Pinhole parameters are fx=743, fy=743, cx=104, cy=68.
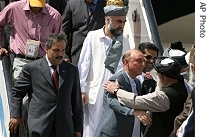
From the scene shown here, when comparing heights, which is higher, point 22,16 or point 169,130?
point 22,16

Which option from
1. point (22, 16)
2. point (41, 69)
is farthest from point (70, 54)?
point (41, 69)

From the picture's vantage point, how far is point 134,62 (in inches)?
299

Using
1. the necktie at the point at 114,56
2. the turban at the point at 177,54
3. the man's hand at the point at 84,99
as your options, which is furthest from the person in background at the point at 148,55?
the man's hand at the point at 84,99

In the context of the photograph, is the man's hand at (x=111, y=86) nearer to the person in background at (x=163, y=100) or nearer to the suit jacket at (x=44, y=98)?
the person in background at (x=163, y=100)

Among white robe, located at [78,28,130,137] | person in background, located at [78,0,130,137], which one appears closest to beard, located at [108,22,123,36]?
person in background, located at [78,0,130,137]

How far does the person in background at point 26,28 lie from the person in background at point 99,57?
580 millimetres

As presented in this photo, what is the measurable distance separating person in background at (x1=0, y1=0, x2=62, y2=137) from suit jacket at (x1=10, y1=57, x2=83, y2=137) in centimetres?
105

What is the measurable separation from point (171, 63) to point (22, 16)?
111 inches

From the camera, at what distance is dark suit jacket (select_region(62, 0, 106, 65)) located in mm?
9875

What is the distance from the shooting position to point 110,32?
29.6ft

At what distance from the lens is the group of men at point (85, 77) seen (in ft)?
23.4

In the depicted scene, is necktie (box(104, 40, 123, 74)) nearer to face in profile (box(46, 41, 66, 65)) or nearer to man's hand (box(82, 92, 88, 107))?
man's hand (box(82, 92, 88, 107))

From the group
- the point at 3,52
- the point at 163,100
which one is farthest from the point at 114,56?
the point at 163,100
